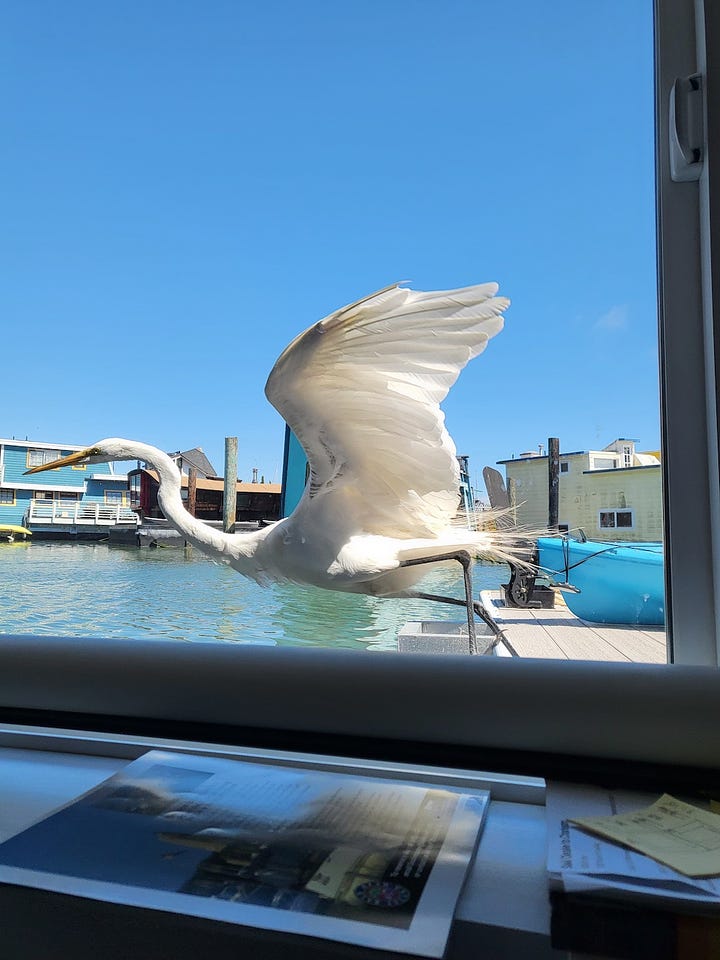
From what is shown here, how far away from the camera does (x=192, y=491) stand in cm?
124

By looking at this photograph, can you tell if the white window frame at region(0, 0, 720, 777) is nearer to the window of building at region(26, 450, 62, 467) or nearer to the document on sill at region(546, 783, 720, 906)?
the document on sill at region(546, 783, 720, 906)

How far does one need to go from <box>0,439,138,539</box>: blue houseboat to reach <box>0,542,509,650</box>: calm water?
0.03 metres

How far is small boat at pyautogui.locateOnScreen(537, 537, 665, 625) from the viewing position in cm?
91

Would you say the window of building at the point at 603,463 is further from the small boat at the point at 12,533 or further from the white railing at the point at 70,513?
the small boat at the point at 12,533

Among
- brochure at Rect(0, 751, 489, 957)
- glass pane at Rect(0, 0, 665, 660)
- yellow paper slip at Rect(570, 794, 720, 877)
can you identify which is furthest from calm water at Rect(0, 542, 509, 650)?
yellow paper slip at Rect(570, 794, 720, 877)

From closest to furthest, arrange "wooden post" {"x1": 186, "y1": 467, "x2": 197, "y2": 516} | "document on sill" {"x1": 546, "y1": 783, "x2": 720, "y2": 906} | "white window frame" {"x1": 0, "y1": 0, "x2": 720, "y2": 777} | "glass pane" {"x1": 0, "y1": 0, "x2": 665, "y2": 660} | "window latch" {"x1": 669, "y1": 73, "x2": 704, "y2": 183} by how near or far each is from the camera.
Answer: "document on sill" {"x1": 546, "y1": 783, "x2": 720, "y2": 906} < "white window frame" {"x1": 0, "y1": 0, "x2": 720, "y2": 777} < "window latch" {"x1": 669, "y1": 73, "x2": 704, "y2": 183} < "glass pane" {"x1": 0, "y1": 0, "x2": 665, "y2": 660} < "wooden post" {"x1": 186, "y1": 467, "x2": 197, "y2": 516}

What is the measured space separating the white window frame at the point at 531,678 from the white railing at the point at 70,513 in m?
0.40

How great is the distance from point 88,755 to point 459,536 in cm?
62

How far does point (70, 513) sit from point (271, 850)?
875 millimetres

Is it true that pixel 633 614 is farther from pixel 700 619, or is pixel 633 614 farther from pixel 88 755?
pixel 88 755

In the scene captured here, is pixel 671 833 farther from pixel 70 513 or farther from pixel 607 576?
pixel 70 513

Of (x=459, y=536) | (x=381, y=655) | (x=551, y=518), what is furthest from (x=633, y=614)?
(x=381, y=655)

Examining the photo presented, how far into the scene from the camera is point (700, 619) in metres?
0.74

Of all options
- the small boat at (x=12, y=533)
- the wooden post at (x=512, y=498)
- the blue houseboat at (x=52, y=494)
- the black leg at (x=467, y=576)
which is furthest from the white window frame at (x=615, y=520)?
the small boat at (x=12, y=533)
